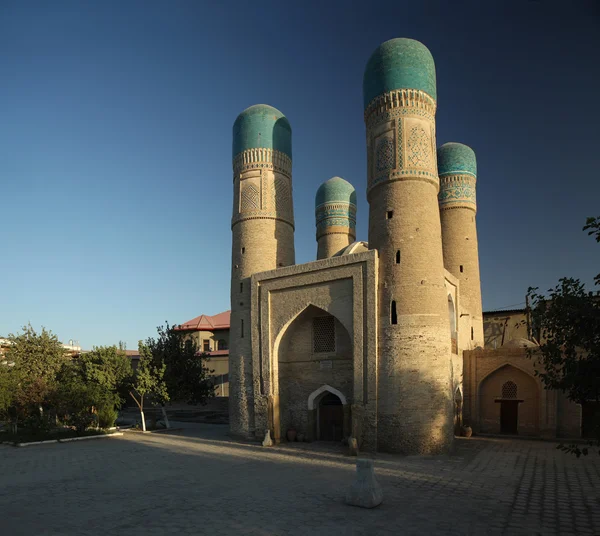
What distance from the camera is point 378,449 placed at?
1667cm

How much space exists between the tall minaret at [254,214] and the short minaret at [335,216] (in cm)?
651

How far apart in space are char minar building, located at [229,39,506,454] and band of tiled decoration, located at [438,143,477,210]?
5.20 metres

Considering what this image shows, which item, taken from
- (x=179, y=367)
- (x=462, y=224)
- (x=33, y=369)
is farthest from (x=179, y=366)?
(x=462, y=224)

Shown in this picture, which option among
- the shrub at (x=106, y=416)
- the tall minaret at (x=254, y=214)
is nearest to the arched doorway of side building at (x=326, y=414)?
the tall minaret at (x=254, y=214)

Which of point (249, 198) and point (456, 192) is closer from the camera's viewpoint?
point (249, 198)

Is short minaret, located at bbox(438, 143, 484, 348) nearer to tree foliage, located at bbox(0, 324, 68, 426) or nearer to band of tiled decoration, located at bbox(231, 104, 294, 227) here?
band of tiled decoration, located at bbox(231, 104, 294, 227)

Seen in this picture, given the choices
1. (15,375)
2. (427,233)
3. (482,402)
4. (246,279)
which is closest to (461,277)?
(482,402)

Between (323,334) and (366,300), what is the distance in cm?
322

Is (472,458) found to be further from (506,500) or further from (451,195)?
(451,195)

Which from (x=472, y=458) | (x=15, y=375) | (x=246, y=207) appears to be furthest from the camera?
(x=246, y=207)

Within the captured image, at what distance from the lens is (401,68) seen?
18641mm

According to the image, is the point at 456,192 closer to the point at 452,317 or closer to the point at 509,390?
the point at 452,317

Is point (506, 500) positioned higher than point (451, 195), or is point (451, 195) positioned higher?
point (451, 195)

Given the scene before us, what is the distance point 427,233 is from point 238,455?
10.4 meters
